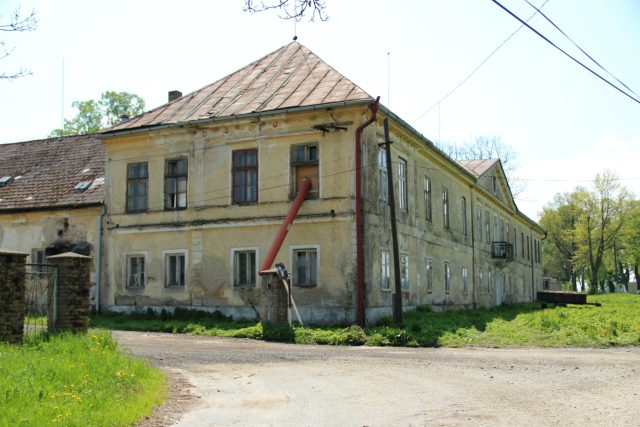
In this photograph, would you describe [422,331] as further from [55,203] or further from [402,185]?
[55,203]

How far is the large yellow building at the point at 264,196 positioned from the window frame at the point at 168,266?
0.03 m

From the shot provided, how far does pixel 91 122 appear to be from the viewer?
46688mm

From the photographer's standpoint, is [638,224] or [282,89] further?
[638,224]

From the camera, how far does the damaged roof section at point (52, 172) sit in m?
25.9

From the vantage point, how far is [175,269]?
76.5 ft

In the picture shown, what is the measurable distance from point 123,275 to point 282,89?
842cm

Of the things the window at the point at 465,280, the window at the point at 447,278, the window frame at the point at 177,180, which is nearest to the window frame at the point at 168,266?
the window frame at the point at 177,180

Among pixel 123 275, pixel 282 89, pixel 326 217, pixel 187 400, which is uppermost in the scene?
pixel 282 89

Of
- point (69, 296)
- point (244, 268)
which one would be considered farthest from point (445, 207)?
point (69, 296)

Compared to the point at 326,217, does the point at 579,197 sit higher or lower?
higher

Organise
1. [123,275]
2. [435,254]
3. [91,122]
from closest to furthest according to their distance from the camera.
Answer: [123,275]
[435,254]
[91,122]

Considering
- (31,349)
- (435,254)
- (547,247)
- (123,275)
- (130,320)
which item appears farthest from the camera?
(547,247)

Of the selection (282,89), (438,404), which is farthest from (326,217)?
(438,404)

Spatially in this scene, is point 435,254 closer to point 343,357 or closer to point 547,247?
point 343,357
